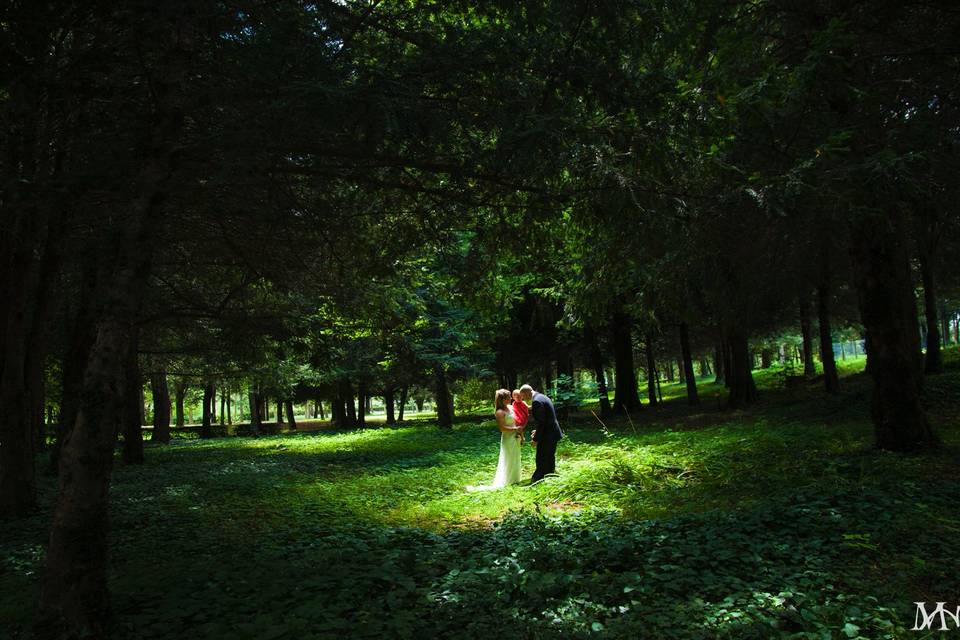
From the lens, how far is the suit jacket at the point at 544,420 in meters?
10.2

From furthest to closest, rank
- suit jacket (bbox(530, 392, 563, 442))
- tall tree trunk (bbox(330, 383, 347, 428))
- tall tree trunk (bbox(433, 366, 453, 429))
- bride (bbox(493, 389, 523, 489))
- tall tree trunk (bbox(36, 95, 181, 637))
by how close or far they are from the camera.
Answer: tall tree trunk (bbox(330, 383, 347, 428)) → tall tree trunk (bbox(433, 366, 453, 429)) → bride (bbox(493, 389, 523, 489)) → suit jacket (bbox(530, 392, 563, 442)) → tall tree trunk (bbox(36, 95, 181, 637))

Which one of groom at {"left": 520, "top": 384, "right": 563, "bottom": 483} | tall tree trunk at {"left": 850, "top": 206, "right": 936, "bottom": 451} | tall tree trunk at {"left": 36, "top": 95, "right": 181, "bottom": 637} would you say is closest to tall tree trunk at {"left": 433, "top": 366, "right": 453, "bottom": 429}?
groom at {"left": 520, "top": 384, "right": 563, "bottom": 483}

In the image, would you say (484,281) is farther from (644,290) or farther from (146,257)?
(644,290)

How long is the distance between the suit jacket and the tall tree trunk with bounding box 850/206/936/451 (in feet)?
16.5

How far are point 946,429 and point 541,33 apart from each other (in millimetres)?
9564

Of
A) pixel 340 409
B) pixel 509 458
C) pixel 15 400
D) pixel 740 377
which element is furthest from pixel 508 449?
pixel 340 409

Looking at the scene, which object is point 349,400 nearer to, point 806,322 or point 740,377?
point 740,377

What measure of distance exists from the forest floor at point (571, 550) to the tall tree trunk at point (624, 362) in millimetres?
11246

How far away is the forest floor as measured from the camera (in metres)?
3.95

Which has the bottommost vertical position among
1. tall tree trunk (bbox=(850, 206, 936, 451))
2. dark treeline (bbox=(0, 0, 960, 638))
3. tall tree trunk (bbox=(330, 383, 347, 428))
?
tall tree trunk (bbox=(330, 383, 347, 428))

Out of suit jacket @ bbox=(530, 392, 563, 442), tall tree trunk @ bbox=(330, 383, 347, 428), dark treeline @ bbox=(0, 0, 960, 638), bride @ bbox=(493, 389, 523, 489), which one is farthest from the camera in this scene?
tall tree trunk @ bbox=(330, 383, 347, 428)

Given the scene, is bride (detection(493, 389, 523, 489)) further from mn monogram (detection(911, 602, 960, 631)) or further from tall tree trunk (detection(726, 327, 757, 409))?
tall tree trunk (detection(726, 327, 757, 409))

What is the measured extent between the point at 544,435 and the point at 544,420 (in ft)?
1.06

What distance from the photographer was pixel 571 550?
18.7ft
